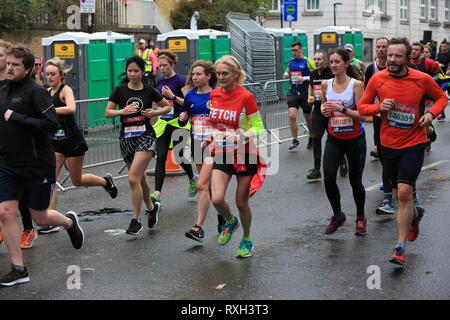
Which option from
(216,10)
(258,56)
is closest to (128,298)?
(258,56)

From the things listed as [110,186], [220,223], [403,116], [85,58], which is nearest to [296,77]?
[110,186]

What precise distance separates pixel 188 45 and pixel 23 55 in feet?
53.3

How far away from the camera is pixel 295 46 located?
608 inches

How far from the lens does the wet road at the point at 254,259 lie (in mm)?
6488

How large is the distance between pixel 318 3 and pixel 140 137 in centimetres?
3673

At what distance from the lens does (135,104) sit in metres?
8.80

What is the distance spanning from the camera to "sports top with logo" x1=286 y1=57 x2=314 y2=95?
49.6 ft

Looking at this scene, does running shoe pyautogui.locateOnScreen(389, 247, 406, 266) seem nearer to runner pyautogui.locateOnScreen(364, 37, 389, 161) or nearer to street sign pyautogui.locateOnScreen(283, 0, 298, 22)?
runner pyautogui.locateOnScreen(364, 37, 389, 161)

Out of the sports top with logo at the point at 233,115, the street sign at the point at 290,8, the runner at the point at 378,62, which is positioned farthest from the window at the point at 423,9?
the sports top with logo at the point at 233,115

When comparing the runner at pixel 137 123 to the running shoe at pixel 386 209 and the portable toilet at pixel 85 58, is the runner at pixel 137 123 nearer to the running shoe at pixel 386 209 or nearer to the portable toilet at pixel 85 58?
the running shoe at pixel 386 209

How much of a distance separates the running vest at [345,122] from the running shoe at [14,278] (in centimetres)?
336

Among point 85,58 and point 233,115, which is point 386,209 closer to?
point 233,115

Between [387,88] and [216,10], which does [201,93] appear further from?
[216,10]

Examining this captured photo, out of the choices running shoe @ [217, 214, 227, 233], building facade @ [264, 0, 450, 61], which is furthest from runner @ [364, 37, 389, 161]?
building facade @ [264, 0, 450, 61]
